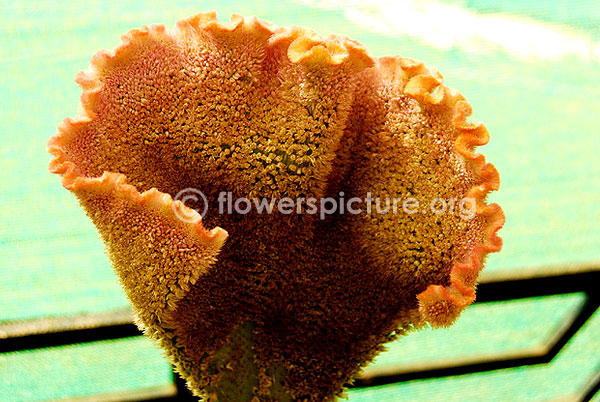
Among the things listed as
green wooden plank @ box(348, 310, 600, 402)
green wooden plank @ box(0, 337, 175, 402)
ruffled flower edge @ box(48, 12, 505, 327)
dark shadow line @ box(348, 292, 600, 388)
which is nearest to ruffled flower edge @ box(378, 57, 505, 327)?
ruffled flower edge @ box(48, 12, 505, 327)

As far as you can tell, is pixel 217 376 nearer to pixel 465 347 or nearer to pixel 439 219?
pixel 439 219

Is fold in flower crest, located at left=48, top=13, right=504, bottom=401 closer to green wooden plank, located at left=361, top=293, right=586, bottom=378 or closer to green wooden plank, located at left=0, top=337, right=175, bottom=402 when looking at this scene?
green wooden plank, located at left=0, top=337, right=175, bottom=402

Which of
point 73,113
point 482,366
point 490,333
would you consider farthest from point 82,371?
point 490,333

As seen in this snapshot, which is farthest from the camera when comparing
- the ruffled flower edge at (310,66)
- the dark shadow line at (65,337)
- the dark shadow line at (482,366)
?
the dark shadow line at (482,366)

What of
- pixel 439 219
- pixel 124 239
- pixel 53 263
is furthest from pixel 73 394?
pixel 439 219

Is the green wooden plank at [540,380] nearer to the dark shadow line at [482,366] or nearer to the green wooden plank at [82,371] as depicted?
the dark shadow line at [482,366]

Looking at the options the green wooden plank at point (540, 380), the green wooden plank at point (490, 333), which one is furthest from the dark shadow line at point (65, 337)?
the green wooden plank at point (540, 380)
